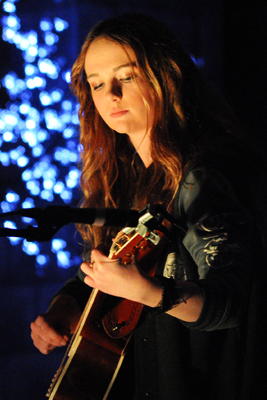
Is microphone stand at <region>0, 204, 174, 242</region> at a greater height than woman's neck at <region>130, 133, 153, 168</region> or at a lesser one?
lesser

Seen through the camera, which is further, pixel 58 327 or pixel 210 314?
pixel 58 327

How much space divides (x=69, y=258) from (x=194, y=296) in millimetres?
1761

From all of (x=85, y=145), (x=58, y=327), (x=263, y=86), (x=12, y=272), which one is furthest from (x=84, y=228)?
(x=263, y=86)

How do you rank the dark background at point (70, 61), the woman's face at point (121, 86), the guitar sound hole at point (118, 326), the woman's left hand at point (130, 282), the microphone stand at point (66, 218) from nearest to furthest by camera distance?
1. the microphone stand at point (66, 218)
2. the woman's left hand at point (130, 282)
3. the guitar sound hole at point (118, 326)
4. the woman's face at point (121, 86)
5. the dark background at point (70, 61)

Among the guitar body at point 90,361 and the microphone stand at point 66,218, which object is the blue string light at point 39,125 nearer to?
the guitar body at point 90,361

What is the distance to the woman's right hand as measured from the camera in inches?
49.5

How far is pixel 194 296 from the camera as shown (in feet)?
2.89

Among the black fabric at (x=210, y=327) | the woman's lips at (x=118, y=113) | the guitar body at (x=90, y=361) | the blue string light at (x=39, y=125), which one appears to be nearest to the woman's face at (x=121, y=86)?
the woman's lips at (x=118, y=113)

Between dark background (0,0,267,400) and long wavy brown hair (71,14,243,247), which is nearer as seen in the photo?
long wavy brown hair (71,14,243,247)

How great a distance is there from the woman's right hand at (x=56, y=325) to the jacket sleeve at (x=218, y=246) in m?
0.53

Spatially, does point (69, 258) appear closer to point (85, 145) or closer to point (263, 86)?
point (85, 145)

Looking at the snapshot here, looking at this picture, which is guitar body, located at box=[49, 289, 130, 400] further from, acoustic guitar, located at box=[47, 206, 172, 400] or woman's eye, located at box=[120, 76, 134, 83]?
woman's eye, located at box=[120, 76, 134, 83]

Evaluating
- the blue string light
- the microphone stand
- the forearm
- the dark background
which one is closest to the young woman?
the forearm

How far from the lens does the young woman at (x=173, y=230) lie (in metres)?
0.90
